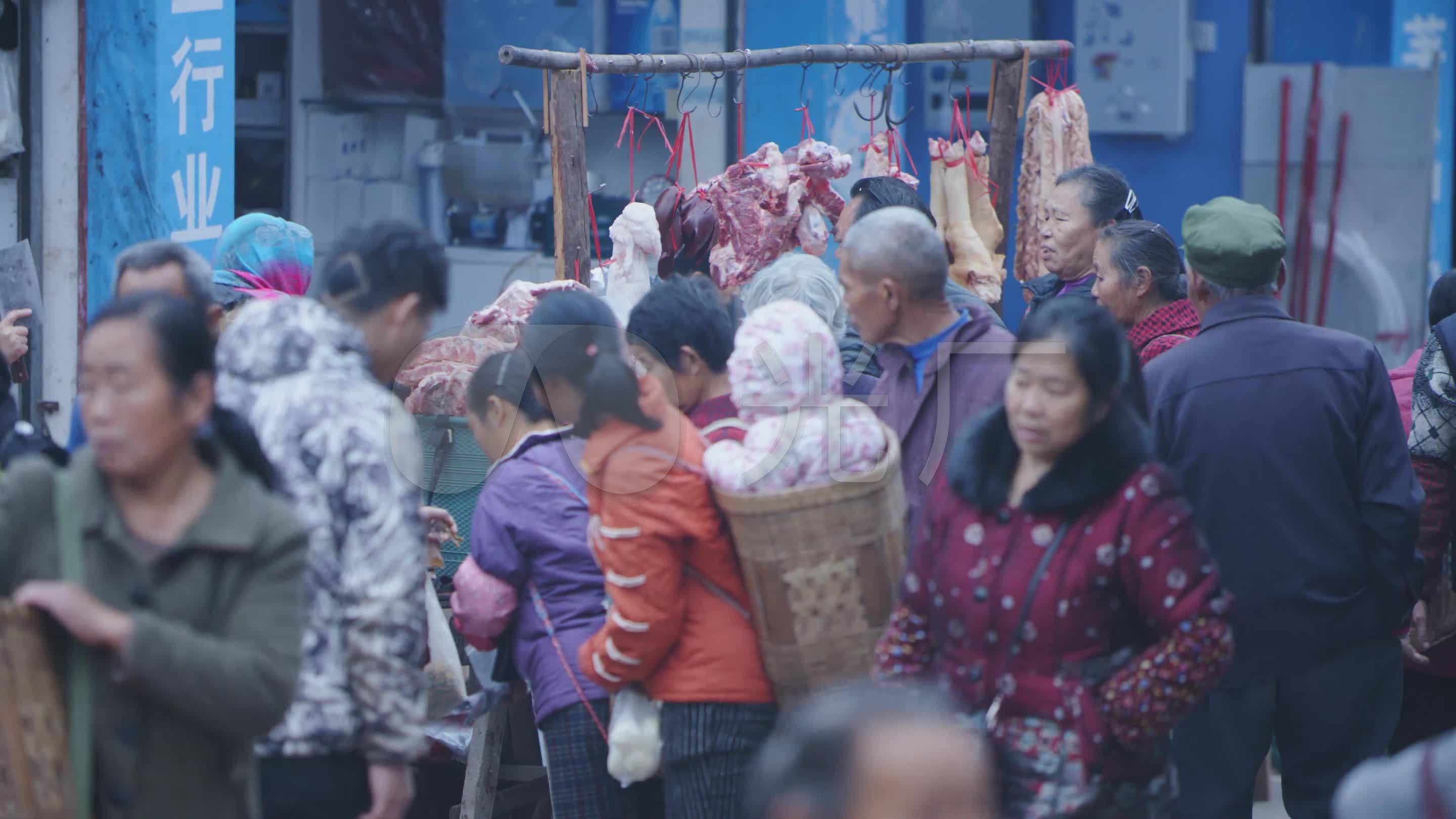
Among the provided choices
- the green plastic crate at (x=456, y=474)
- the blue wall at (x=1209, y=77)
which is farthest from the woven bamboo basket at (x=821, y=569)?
the blue wall at (x=1209, y=77)

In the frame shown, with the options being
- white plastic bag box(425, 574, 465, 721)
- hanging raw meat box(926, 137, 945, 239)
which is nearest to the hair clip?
white plastic bag box(425, 574, 465, 721)

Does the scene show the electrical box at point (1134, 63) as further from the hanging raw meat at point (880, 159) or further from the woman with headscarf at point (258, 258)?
the woman with headscarf at point (258, 258)

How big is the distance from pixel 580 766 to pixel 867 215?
1.43 meters

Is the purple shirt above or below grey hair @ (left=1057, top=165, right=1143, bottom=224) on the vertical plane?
below

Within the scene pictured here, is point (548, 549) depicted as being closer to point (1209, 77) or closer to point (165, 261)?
point (165, 261)

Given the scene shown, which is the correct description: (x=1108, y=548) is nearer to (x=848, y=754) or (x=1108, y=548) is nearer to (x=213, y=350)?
(x=848, y=754)

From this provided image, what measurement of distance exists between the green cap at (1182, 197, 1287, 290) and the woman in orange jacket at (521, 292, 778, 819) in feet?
4.14

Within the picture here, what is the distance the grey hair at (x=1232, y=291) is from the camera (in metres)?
3.66

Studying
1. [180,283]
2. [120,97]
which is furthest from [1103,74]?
[180,283]

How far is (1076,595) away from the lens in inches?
103

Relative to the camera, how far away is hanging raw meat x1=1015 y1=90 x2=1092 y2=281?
249 inches

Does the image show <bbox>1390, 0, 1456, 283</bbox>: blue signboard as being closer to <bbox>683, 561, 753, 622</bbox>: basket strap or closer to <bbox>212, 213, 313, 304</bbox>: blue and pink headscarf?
<bbox>212, 213, 313, 304</bbox>: blue and pink headscarf

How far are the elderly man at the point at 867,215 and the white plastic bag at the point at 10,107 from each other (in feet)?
8.96

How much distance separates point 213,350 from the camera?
2369 millimetres
